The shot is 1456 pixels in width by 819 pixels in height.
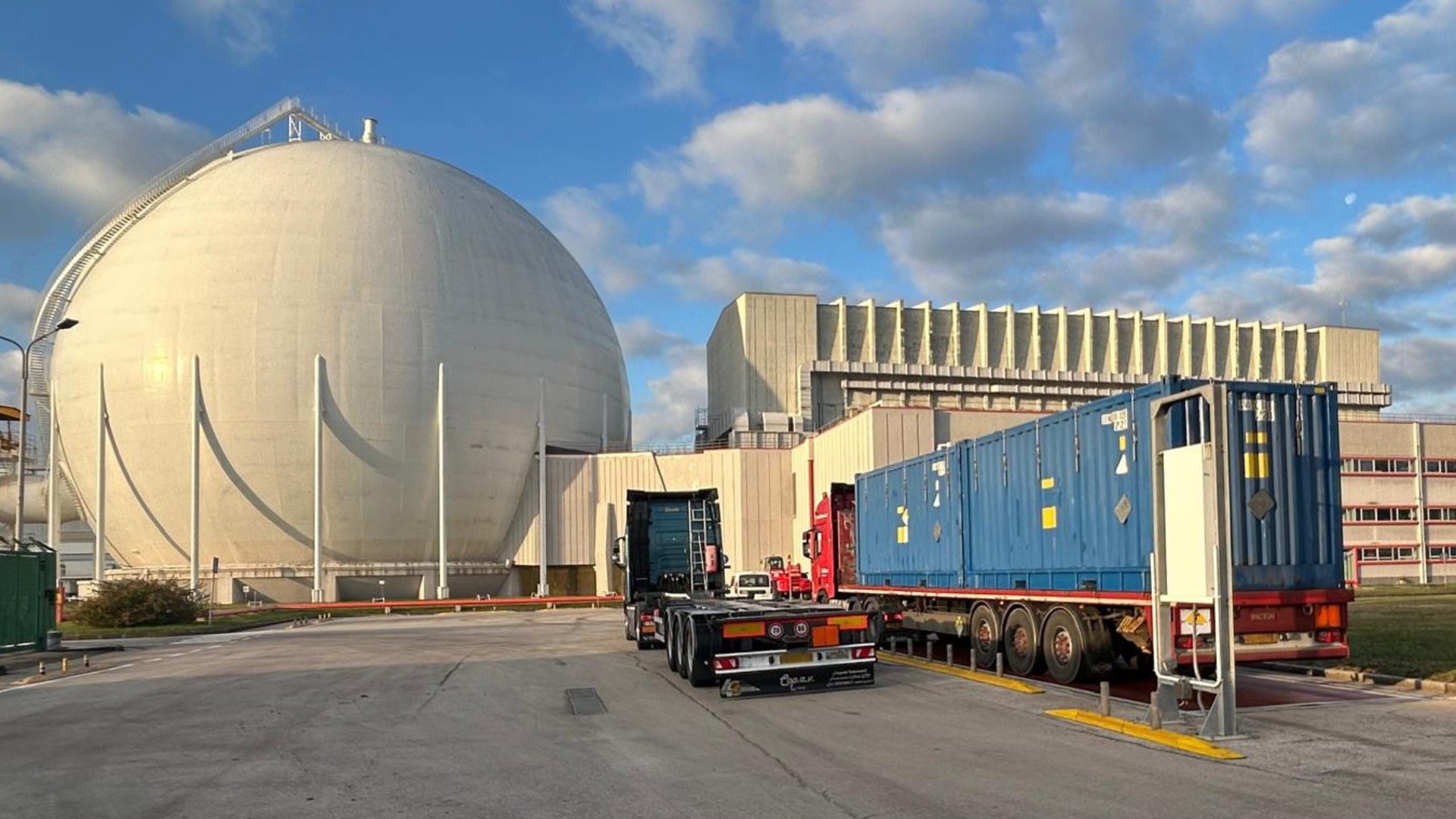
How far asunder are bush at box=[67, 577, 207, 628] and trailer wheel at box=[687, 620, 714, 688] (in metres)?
31.1

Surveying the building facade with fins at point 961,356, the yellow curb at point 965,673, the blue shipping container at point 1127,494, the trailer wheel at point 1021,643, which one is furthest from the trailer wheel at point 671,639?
the building facade with fins at point 961,356

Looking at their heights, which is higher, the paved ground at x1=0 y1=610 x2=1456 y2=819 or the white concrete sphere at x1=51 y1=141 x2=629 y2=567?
the white concrete sphere at x1=51 y1=141 x2=629 y2=567

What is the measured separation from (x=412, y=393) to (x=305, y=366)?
17.2ft

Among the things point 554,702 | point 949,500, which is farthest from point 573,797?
point 949,500

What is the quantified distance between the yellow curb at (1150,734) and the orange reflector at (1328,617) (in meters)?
2.87

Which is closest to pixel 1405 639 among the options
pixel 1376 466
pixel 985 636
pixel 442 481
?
pixel 985 636

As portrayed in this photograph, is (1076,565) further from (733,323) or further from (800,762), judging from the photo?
(733,323)

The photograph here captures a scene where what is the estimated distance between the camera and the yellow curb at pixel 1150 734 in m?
9.77

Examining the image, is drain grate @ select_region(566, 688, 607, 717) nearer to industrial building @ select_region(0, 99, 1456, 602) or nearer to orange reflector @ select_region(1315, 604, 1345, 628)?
orange reflector @ select_region(1315, 604, 1345, 628)

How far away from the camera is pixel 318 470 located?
52.4 metres

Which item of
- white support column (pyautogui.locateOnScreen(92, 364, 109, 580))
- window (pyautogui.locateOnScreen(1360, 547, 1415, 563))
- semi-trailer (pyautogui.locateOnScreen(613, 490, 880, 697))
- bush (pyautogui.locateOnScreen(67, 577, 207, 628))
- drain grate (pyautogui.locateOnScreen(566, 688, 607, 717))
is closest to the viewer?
drain grate (pyautogui.locateOnScreen(566, 688, 607, 717))

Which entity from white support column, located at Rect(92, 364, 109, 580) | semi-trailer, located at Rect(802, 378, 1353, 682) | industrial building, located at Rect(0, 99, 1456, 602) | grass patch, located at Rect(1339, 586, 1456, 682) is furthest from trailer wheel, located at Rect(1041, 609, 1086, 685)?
white support column, located at Rect(92, 364, 109, 580)

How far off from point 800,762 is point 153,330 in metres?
54.0

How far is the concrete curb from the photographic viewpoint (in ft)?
44.0
